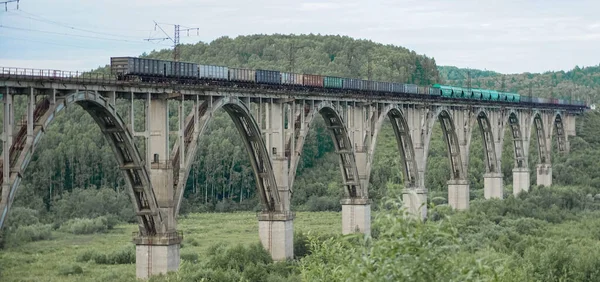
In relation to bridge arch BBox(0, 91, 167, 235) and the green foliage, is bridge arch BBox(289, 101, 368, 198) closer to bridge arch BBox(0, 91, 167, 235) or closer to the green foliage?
bridge arch BBox(0, 91, 167, 235)

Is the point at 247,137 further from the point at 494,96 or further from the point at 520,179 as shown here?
the point at 520,179

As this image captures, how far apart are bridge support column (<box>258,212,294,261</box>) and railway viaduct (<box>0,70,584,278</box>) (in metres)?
0.06

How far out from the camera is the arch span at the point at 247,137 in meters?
54.9

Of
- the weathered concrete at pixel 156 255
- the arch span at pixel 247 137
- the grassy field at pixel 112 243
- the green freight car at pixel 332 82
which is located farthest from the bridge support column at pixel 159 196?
the green freight car at pixel 332 82

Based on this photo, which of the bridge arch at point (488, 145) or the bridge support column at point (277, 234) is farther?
the bridge arch at point (488, 145)

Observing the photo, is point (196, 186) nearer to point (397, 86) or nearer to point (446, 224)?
point (397, 86)

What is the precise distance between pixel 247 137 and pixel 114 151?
45.4 ft

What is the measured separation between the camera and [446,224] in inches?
963

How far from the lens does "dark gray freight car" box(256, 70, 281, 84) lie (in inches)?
2484

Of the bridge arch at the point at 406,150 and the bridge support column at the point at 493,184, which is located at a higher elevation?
the bridge arch at the point at 406,150

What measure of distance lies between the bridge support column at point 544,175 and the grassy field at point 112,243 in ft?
88.1

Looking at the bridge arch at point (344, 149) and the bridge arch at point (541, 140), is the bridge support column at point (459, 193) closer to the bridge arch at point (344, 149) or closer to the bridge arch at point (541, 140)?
the bridge arch at point (344, 149)

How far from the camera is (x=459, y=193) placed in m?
96.4

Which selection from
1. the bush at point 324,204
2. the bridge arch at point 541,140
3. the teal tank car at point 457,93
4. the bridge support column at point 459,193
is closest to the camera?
the bridge support column at point 459,193
